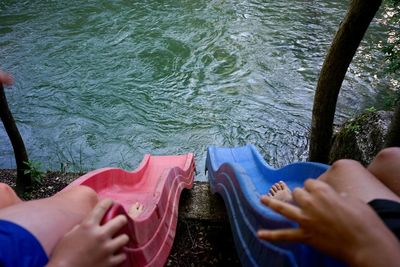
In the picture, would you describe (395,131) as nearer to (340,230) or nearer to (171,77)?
(340,230)

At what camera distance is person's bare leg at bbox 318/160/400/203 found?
1.20 m

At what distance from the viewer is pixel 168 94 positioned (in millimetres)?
5730

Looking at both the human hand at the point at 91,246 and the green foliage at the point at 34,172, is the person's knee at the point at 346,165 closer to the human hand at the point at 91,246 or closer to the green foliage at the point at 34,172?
the human hand at the point at 91,246

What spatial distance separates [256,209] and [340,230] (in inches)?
30.1

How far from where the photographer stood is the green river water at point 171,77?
486 cm

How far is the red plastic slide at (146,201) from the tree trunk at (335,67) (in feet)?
3.29

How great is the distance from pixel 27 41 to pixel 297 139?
5.58 meters

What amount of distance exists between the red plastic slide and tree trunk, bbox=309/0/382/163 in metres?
1.00

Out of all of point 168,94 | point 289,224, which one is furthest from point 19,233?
point 168,94

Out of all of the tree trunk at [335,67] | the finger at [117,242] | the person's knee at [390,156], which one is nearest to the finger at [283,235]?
the finger at [117,242]

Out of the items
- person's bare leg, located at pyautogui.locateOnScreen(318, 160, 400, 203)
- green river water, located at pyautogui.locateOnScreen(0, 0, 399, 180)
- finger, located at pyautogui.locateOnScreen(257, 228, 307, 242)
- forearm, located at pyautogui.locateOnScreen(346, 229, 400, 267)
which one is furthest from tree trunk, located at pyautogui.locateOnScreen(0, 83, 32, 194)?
forearm, located at pyautogui.locateOnScreen(346, 229, 400, 267)

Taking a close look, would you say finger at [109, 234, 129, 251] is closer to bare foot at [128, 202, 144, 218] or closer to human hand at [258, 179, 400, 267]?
human hand at [258, 179, 400, 267]

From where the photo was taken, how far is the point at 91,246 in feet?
3.15

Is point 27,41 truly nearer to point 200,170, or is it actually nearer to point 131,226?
point 200,170
